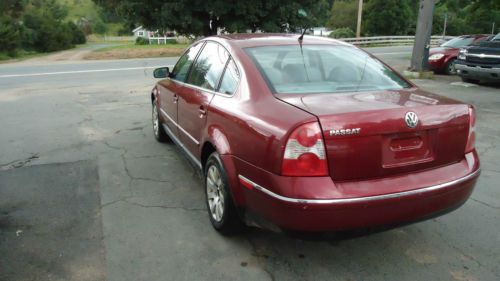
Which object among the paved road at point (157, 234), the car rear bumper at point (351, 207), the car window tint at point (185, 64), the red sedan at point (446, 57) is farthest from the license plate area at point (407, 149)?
the red sedan at point (446, 57)

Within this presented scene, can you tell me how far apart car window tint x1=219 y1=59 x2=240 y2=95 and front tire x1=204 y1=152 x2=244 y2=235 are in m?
0.54

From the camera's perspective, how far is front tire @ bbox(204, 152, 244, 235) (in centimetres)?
330

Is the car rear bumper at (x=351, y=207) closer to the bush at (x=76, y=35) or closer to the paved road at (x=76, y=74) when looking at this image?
the paved road at (x=76, y=74)

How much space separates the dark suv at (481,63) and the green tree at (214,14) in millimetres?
4554

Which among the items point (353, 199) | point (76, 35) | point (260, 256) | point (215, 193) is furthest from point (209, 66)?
point (76, 35)

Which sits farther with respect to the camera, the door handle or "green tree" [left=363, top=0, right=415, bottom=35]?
"green tree" [left=363, top=0, right=415, bottom=35]

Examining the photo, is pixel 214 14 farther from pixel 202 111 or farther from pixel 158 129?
pixel 202 111

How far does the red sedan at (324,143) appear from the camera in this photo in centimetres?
263

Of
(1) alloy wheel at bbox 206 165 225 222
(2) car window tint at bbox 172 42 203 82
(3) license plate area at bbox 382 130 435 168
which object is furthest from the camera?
(2) car window tint at bbox 172 42 203 82

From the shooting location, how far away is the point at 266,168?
9.06ft

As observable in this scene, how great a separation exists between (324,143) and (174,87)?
283 centimetres

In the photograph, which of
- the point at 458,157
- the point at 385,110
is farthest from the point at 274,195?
the point at 458,157

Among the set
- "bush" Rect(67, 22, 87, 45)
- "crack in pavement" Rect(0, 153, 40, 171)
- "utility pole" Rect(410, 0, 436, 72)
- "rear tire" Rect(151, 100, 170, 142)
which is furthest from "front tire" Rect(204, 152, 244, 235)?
"bush" Rect(67, 22, 87, 45)

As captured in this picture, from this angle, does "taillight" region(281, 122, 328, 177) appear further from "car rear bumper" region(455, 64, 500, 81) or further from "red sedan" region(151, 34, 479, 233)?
"car rear bumper" region(455, 64, 500, 81)
